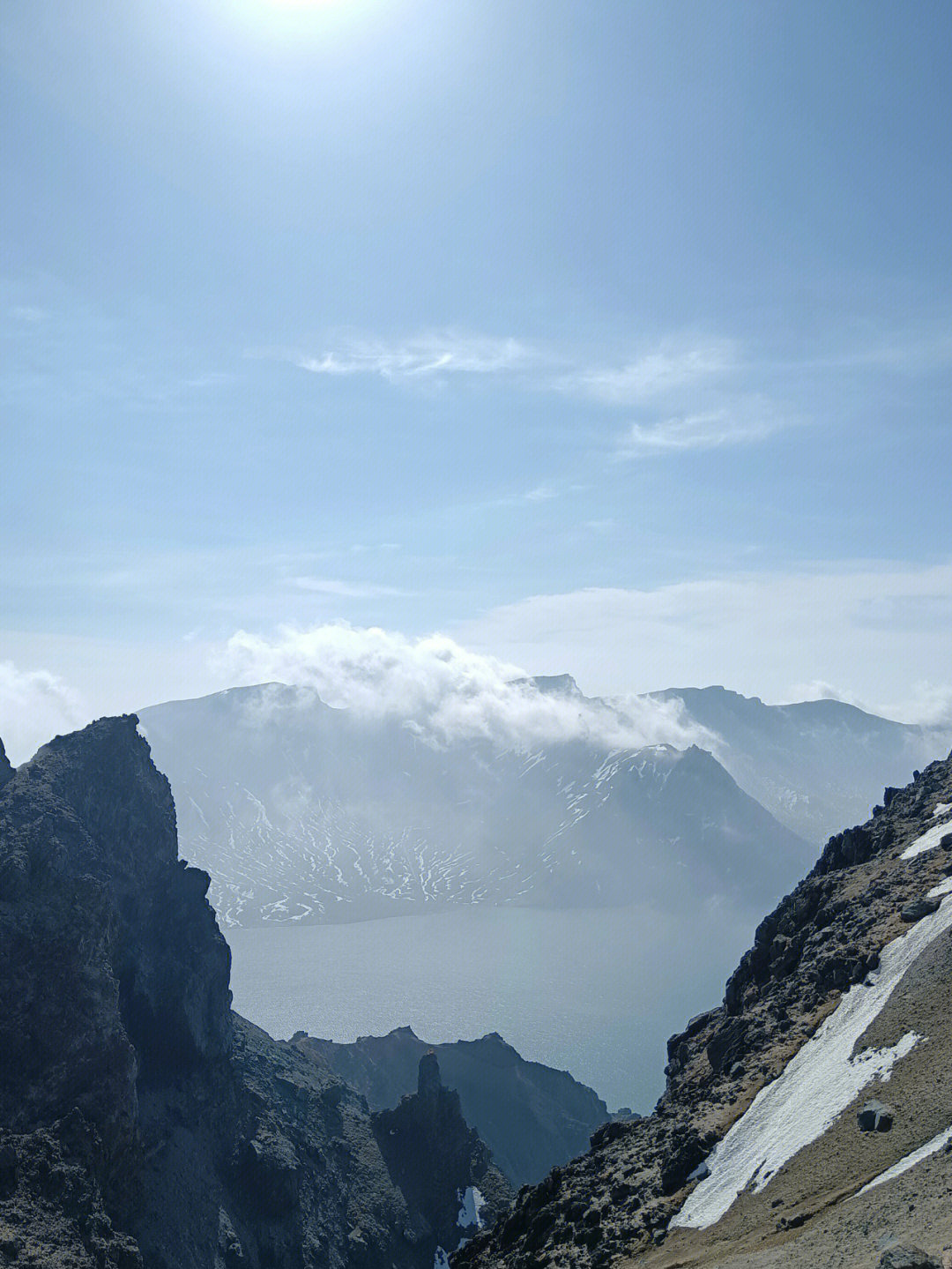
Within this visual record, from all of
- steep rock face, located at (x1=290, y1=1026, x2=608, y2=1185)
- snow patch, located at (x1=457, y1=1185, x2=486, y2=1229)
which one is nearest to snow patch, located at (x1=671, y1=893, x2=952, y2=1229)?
snow patch, located at (x1=457, y1=1185, x2=486, y2=1229)

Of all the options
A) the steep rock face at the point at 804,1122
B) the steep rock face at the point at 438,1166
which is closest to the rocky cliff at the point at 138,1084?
the steep rock face at the point at 438,1166

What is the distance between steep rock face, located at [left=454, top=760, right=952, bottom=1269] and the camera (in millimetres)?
39219

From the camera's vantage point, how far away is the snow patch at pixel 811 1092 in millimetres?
47562

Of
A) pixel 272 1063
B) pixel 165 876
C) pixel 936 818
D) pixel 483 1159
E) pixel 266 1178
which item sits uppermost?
pixel 165 876

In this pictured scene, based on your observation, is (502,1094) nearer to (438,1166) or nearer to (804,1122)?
(438,1166)

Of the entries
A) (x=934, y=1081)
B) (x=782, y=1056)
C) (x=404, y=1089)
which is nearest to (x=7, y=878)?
(x=782, y=1056)

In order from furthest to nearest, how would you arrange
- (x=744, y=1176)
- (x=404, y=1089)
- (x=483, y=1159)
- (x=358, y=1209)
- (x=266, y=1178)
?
1. (x=404, y=1089)
2. (x=483, y=1159)
3. (x=358, y=1209)
4. (x=266, y=1178)
5. (x=744, y=1176)

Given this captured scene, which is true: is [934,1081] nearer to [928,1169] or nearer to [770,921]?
[928,1169]

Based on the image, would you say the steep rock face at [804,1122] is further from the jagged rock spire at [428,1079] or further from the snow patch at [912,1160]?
the jagged rock spire at [428,1079]

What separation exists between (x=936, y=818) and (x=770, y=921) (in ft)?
62.6

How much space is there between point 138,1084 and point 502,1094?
99.1m

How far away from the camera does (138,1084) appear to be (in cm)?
10619

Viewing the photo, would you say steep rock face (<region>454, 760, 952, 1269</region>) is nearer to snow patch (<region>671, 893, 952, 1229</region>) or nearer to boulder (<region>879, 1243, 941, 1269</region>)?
snow patch (<region>671, 893, 952, 1229</region>)

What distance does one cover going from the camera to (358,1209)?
11625cm
